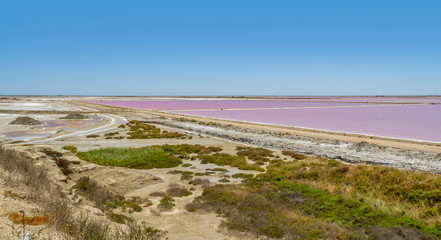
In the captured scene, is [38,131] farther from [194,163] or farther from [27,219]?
[27,219]

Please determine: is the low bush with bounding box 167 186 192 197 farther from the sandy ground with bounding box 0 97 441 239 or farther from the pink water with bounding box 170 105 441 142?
the pink water with bounding box 170 105 441 142

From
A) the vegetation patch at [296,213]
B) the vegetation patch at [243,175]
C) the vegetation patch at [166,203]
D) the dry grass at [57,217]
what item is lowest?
the vegetation patch at [243,175]

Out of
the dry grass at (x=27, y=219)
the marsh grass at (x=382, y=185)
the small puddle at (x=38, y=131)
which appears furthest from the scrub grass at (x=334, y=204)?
the small puddle at (x=38, y=131)

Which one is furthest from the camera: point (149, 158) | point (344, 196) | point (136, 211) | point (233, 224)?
point (149, 158)

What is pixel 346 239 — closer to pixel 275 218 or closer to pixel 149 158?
pixel 275 218

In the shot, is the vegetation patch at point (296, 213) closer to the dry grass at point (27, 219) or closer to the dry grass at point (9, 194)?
the dry grass at point (27, 219)

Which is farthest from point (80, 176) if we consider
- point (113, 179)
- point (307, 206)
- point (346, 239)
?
point (346, 239)

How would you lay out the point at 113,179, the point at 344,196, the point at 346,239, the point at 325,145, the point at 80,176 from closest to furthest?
the point at 346,239
the point at 344,196
the point at 80,176
the point at 113,179
the point at 325,145

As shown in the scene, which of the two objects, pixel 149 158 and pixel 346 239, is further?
pixel 149 158
